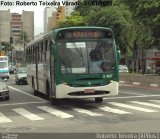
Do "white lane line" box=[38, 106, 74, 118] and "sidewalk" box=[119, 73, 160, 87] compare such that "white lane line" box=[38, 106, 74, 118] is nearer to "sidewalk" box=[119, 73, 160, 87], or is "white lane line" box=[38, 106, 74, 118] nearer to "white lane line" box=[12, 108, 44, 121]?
"white lane line" box=[12, 108, 44, 121]

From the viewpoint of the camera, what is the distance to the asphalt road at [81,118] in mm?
13209

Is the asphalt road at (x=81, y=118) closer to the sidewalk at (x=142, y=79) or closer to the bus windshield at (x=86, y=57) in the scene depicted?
the bus windshield at (x=86, y=57)

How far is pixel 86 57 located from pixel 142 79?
20503mm

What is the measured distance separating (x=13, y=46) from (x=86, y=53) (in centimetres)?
13952

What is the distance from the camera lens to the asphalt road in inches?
520

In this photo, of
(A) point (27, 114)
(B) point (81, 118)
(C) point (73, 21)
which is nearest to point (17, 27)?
(C) point (73, 21)

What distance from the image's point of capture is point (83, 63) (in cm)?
1941

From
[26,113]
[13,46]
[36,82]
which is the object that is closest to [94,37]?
[26,113]

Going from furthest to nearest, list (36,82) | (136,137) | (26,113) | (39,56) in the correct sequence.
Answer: (36,82)
(39,56)
(26,113)
(136,137)

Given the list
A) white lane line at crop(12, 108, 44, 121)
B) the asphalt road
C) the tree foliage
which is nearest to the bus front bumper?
the asphalt road

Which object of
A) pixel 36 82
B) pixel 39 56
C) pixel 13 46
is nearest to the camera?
pixel 39 56

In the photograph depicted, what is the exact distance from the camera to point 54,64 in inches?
770

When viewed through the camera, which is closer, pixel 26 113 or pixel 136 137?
pixel 136 137

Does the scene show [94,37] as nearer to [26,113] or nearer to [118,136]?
[26,113]
